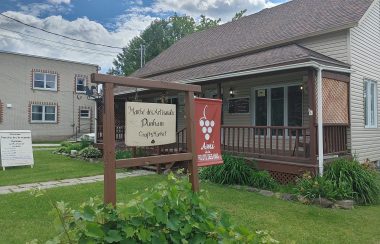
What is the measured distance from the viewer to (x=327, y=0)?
12766mm

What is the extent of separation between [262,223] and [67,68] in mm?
25851

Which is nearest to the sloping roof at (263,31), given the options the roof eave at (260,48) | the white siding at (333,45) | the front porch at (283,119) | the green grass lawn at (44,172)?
the roof eave at (260,48)

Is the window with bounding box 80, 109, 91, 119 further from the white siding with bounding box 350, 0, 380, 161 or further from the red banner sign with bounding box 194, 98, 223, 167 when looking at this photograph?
the red banner sign with bounding box 194, 98, 223, 167

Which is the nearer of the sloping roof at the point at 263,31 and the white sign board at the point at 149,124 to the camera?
the white sign board at the point at 149,124

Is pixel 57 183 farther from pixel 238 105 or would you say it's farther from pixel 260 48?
pixel 260 48

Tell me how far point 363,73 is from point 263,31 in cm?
447

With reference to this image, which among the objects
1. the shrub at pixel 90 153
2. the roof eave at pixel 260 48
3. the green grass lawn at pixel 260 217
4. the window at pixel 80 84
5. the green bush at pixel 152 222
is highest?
the window at pixel 80 84

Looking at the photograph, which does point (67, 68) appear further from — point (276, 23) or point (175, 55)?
point (276, 23)

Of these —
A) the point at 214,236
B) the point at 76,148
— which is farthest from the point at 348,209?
the point at 76,148

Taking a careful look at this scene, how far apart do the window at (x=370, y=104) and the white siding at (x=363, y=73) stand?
0.21 m

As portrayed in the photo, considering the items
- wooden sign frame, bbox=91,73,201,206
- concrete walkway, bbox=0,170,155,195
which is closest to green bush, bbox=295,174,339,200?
wooden sign frame, bbox=91,73,201,206

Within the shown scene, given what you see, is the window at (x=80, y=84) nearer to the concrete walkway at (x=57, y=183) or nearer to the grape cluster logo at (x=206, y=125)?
the concrete walkway at (x=57, y=183)

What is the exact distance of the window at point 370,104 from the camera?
11.0 m

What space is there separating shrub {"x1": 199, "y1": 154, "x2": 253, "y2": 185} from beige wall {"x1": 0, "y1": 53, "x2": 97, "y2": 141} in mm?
21190
